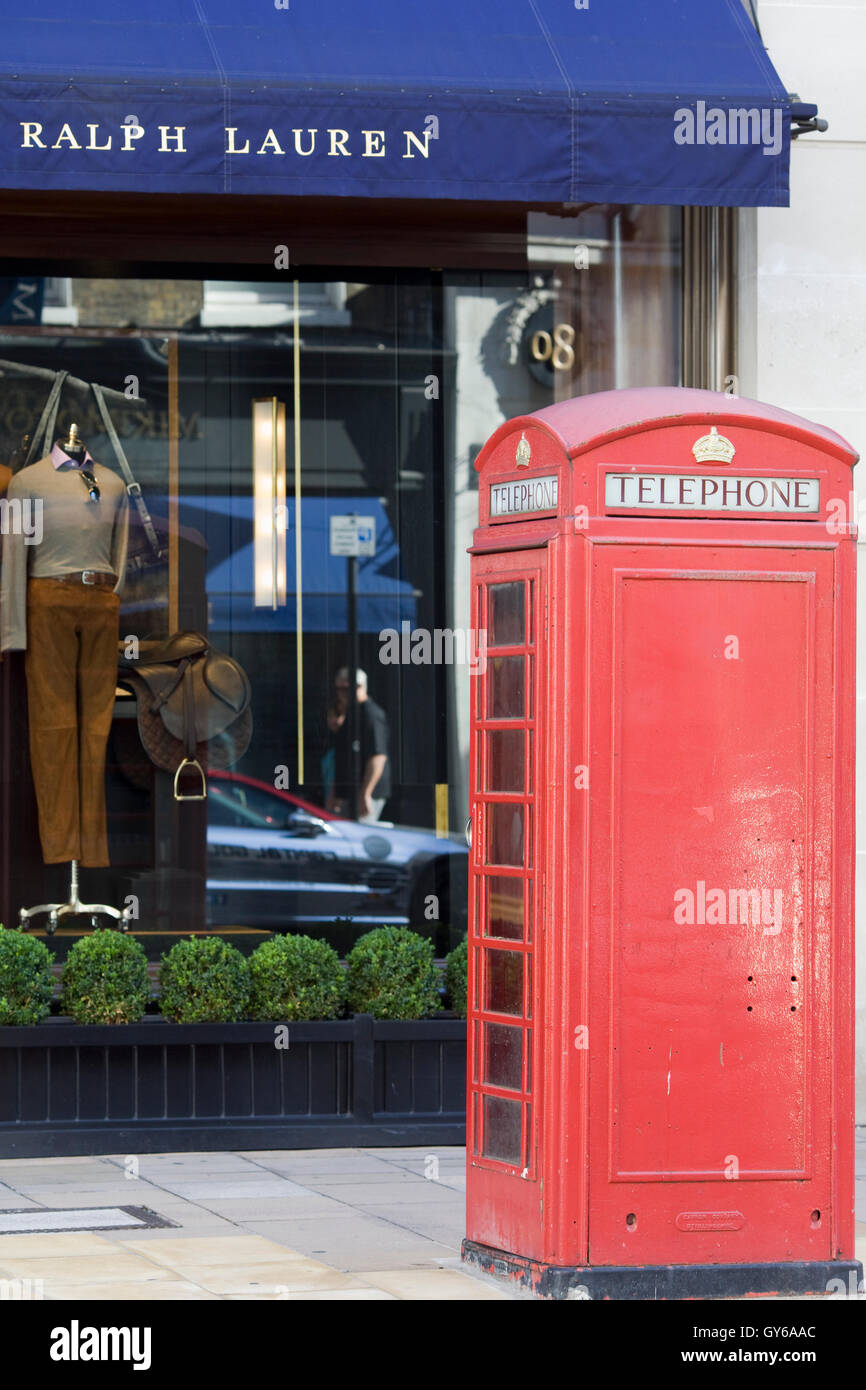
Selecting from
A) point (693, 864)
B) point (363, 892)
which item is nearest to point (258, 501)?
point (363, 892)

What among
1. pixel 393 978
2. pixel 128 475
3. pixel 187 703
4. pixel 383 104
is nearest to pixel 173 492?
pixel 128 475

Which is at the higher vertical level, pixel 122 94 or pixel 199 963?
pixel 122 94

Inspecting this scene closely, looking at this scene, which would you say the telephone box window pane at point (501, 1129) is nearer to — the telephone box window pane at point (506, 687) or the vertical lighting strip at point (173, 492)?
the telephone box window pane at point (506, 687)

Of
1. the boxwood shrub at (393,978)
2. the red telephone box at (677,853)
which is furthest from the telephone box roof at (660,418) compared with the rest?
the boxwood shrub at (393,978)

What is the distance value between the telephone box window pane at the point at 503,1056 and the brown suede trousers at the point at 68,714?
464 cm

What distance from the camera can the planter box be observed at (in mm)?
8875

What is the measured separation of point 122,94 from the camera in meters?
8.59

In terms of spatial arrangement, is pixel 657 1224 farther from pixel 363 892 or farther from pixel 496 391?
pixel 496 391

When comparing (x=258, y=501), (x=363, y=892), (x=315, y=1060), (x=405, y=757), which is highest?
(x=258, y=501)

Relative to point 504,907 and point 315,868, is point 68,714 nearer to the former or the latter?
point 315,868

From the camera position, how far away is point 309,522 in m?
10.8

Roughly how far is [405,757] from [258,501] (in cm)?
159

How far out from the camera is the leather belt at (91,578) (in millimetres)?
10469

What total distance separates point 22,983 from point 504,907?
344 centimetres
